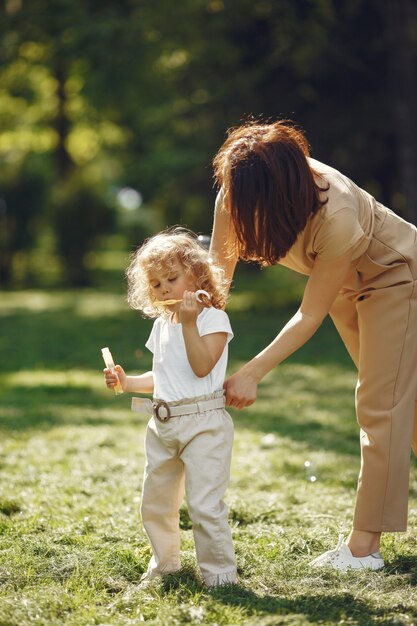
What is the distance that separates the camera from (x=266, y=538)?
3.71 meters

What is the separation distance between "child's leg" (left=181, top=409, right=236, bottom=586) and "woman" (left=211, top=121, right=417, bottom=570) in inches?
5.8

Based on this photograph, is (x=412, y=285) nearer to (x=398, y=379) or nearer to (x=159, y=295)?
(x=398, y=379)

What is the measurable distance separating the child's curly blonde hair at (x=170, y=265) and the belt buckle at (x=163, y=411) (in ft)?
1.12

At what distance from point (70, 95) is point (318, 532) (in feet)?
75.4

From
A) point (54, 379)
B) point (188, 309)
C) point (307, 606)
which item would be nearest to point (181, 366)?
point (188, 309)

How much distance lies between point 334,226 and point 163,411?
882mm

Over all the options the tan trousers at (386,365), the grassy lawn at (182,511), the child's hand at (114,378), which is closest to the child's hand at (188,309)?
the child's hand at (114,378)

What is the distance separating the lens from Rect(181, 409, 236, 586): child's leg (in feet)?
9.95

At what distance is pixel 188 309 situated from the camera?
2.96 metres

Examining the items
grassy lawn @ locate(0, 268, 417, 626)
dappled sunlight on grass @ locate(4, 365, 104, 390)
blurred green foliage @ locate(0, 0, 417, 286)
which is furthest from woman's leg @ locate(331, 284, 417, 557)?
blurred green foliage @ locate(0, 0, 417, 286)

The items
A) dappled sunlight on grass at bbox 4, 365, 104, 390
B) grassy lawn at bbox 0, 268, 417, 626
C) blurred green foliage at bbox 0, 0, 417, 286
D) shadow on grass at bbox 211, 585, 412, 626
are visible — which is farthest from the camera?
blurred green foliage at bbox 0, 0, 417, 286

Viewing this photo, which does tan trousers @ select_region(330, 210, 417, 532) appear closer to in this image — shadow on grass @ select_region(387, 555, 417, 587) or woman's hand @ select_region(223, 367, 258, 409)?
shadow on grass @ select_region(387, 555, 417, 587)

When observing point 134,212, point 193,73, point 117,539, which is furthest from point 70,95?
point 117,539

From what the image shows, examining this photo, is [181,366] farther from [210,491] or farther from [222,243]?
[222,243]
